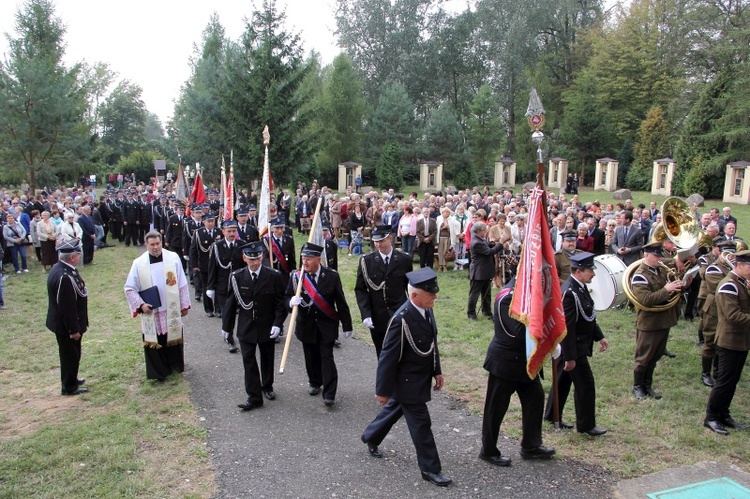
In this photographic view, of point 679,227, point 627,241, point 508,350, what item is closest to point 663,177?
point 627,241

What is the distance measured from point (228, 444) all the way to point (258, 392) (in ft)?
3.20

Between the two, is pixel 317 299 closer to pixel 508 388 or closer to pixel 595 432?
pixel 508 388

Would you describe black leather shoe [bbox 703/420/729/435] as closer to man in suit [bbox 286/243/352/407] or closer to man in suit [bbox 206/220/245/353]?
man in suit [bbox 286/243/352/407]

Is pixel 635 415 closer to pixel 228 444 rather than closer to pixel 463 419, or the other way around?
pixel 463 419

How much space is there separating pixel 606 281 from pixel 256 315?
6.09 meters

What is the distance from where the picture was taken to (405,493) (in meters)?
5.15

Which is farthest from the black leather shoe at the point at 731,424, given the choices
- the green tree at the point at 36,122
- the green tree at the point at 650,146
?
the green tree at the point at 650,146

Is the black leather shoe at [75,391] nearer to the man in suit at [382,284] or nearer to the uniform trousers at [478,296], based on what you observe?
the man in suit at [382,284]

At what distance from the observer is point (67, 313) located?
24.4 ft

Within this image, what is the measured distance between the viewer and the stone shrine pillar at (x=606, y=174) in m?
39.0

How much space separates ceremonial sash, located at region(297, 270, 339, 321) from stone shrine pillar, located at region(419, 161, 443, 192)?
114 feet

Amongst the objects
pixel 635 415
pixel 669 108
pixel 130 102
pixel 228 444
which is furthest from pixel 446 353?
pixel 130 102

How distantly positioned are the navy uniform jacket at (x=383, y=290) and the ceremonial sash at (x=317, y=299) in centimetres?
49

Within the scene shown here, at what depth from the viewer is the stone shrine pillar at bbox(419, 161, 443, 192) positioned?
4141 cm
